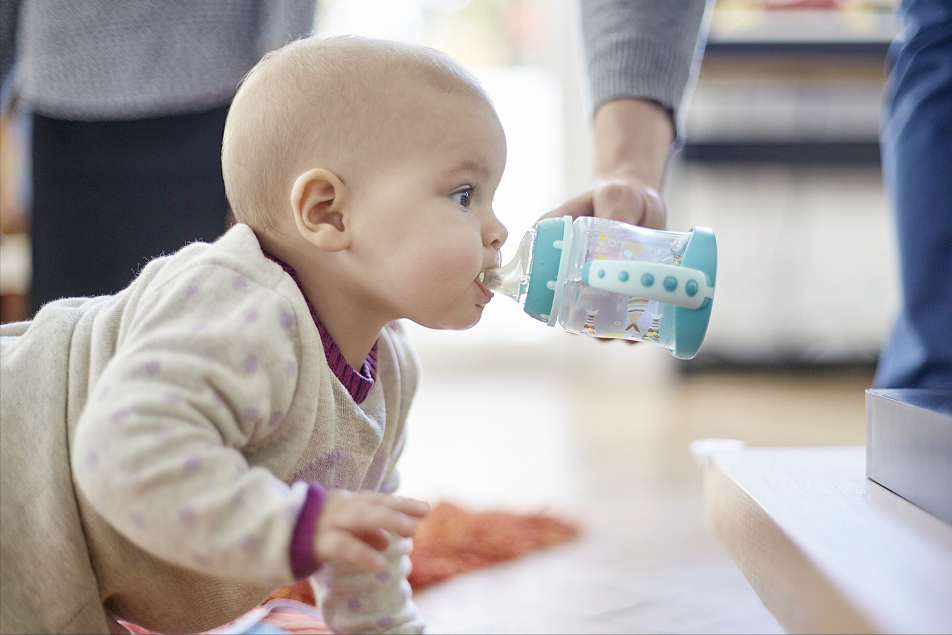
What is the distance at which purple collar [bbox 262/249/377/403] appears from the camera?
690 mm

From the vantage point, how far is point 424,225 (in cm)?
68

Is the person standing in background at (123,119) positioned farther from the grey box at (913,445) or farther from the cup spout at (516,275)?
the grey box at (913,445)

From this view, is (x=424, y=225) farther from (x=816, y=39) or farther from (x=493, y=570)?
(x=816, y=39)

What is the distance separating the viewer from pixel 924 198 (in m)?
0.96

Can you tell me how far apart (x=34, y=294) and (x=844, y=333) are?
2575 millimetres

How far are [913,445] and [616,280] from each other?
263 mm

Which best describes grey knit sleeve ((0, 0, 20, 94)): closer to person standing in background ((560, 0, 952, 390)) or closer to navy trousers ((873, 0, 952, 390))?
person standing in background ((560, 0, 952, 390))

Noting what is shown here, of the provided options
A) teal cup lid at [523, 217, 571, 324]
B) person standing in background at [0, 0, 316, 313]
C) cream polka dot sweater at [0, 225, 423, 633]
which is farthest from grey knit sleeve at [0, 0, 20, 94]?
teal cup lid at [523, 217, 571, 324]

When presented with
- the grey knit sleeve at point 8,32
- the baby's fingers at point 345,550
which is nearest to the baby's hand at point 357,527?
the baby's fingers at point 345,550

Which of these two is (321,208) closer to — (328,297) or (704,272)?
(328,297)

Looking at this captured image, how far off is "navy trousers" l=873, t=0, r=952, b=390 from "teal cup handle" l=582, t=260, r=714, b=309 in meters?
0.41

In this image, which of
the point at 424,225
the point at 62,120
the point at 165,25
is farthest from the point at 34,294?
the point at 424,225


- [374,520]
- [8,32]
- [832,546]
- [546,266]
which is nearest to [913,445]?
[832,546]

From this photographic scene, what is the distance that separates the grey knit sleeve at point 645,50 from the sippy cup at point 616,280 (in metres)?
0.30
